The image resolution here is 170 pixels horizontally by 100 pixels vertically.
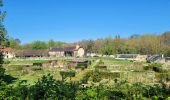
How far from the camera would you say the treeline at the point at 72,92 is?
7539mm

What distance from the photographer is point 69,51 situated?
14750cm

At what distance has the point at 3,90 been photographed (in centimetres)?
784

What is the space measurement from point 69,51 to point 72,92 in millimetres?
139958

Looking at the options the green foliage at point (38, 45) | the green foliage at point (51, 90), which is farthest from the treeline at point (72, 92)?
the green foliage at point (38, 45)

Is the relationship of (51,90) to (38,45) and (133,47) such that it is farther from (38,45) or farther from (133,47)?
(38,45)

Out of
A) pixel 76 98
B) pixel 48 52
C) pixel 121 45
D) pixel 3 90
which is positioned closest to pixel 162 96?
pixel 76 98

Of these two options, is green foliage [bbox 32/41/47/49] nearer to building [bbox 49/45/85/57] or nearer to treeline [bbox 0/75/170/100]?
building [bbox 49/45/85/57]

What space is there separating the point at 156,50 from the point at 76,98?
15063 cm

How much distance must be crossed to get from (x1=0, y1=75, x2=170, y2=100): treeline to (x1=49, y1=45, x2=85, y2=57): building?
135m

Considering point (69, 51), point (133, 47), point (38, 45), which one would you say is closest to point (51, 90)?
point (69, 51)

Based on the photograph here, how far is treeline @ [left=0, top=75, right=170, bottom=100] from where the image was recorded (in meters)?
7.54

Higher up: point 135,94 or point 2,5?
point 2,5

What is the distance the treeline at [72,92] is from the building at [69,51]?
135114 millimetres

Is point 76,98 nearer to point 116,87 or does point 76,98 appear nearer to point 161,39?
point 116,87
